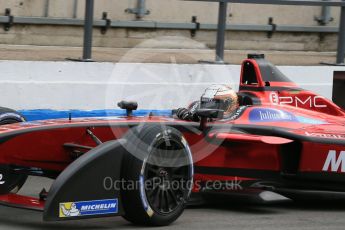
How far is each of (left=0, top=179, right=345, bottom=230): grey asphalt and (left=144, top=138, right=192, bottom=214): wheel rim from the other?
198mm

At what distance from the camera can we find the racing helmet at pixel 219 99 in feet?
27.6

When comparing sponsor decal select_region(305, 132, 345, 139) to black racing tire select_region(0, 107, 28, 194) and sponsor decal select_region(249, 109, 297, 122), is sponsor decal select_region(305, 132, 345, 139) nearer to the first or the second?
sponsor decal select_region(249, 109, 297, 122)

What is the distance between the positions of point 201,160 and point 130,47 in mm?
6622

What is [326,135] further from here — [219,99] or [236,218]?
[236,218]

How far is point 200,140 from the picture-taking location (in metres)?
7.86

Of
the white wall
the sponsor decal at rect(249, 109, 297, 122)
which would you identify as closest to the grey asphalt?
the sponsor decal at rect(249, 109, 297, 122)

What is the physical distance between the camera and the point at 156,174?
7031 millimetres

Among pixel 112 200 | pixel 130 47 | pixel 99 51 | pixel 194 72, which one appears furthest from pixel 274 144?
pixel 130 47

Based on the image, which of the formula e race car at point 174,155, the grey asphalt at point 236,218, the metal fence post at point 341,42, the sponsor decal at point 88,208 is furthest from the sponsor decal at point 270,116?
the metal fence post at point 341,42

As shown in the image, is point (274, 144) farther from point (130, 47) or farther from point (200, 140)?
point (130, 47)

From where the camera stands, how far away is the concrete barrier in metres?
10.4

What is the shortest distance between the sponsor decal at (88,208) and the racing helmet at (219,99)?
6.05 feet

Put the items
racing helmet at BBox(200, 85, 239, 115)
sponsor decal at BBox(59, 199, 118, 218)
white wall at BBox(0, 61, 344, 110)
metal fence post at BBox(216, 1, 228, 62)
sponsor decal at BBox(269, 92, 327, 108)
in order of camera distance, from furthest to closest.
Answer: metal fence post at BBox(216, 1, 228, 62)
white wall at BBox(0, 61, 344, 110)
sponsor decal at BBox(269, 92, 327, 108)
racing helmet at BBox(200, 85, 239, 115)
sponsor decal at BBox(59, 199, 118, 218)

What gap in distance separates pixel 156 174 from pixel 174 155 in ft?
0.74
